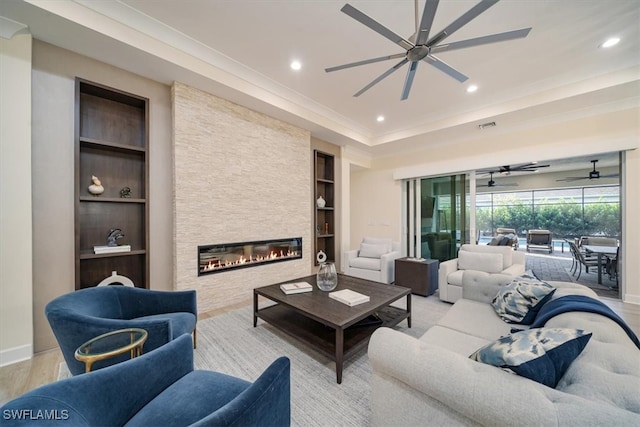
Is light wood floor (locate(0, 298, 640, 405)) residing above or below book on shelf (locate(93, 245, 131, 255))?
below

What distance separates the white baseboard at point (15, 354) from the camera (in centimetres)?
200

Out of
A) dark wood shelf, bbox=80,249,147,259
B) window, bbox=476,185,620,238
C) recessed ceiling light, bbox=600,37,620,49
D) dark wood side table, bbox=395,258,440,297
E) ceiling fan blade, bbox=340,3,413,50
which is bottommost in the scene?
dark wood side table, bbox=395,258,440,297

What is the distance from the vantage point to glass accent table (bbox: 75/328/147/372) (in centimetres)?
119

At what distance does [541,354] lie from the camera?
913 mm

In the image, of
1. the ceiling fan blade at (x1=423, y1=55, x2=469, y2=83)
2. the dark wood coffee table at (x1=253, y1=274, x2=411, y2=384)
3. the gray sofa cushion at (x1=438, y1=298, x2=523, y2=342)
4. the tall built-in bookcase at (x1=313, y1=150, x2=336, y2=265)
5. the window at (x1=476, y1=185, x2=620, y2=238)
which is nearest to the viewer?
the gray sofa cushion at (x1=438, y1=298, x2=523, y2=342)

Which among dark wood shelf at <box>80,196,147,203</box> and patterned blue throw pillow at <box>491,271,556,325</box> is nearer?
patterned blue throw pillow at <box>491,271,556,325</box>

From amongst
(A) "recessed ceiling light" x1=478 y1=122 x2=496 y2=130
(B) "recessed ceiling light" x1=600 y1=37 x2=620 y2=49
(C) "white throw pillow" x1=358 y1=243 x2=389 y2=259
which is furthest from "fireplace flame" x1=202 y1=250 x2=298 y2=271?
(B) "recessed ceiling light" x1=600 y1=37 x2=620 y2=49

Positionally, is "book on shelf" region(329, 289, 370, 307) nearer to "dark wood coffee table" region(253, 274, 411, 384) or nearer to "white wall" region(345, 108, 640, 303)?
"dark wood coffee table" region(253, 274, 411, 384)

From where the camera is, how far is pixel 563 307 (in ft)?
4.69

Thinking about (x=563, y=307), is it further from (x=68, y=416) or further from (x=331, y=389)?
(x=68, y=416)

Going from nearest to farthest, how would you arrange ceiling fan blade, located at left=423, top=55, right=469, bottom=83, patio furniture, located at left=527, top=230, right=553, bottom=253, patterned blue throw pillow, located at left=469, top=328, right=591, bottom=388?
patterned blue throw pillow, located at left=469, top=328, right=591, bottom=388 < ceiling fan blade, located at left=423, top=55, right=469, bottom=83 < patio furniture, located at left=527, top=230, right=553, bottom=253

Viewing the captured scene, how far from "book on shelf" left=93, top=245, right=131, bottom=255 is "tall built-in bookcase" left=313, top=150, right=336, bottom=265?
11.1ft

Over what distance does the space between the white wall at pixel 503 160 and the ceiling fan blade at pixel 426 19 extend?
3.42m

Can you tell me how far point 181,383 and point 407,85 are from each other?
119 inches
